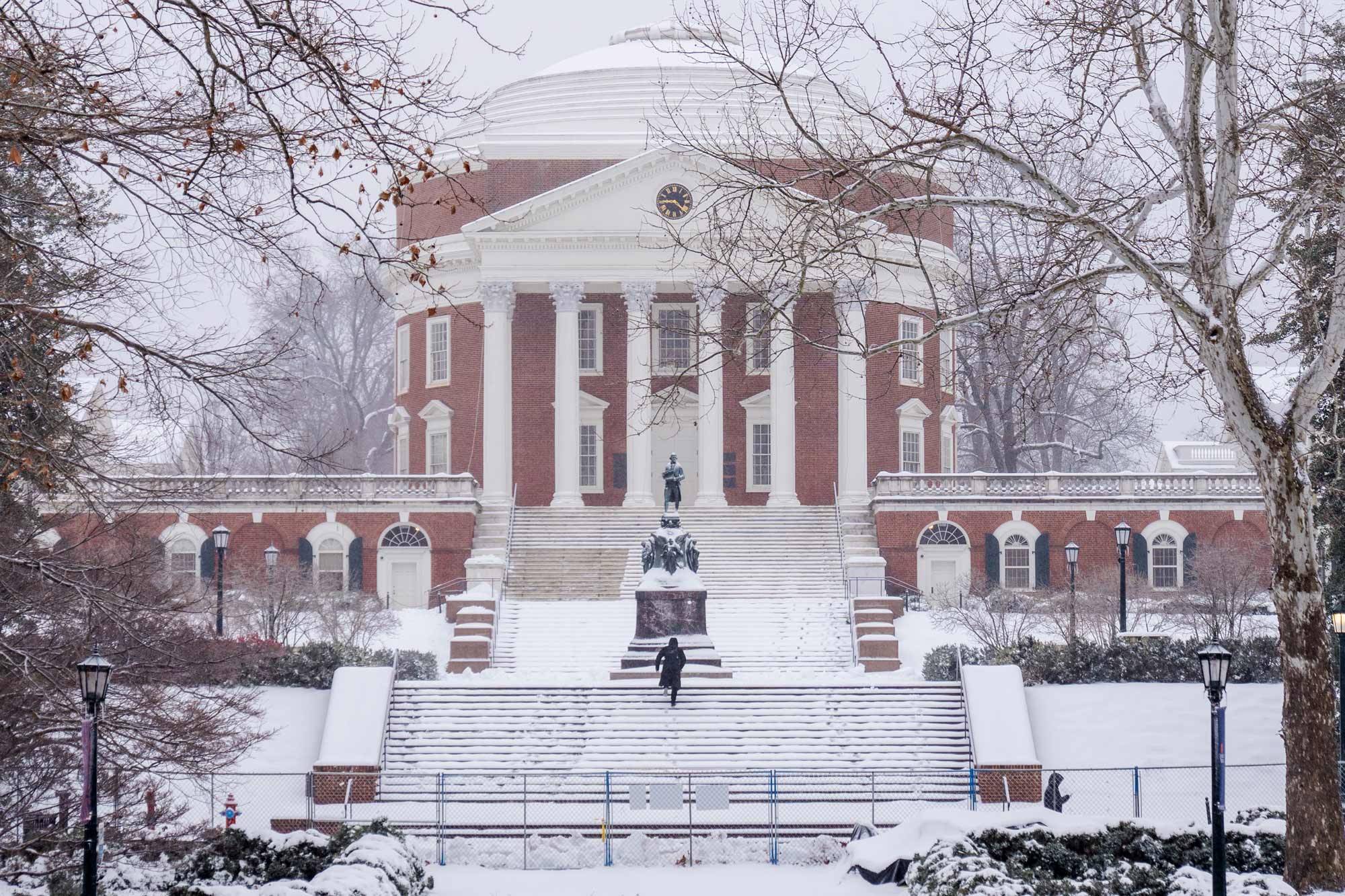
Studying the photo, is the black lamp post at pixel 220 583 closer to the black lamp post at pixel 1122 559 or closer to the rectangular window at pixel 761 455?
the black lamp post at pixel 1122 559

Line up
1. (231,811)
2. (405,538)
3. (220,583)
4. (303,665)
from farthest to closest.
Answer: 1. (405,538)
2. (220,583)
3. (303,665)
4. (231,811)

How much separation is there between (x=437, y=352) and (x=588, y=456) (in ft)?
20.0

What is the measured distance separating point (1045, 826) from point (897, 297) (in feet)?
120

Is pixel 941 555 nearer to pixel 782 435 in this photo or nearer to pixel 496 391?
pixel 782 435

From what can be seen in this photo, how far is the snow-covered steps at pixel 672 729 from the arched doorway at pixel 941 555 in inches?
579

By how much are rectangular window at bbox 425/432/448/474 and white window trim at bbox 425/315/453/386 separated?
1637 mm

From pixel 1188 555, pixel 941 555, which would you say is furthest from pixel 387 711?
pixel 1188 555

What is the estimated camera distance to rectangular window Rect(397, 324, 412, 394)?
188ft

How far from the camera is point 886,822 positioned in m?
26.3

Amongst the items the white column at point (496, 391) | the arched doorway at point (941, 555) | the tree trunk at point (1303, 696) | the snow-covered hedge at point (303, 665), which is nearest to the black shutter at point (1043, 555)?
the arched doorway at point (941, 555)

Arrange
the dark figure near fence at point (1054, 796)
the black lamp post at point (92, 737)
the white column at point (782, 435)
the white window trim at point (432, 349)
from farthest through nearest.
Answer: the white window trim at point (432, 349) → the white column at point (782, 435) → the dark figure near fence at point (1054, 796) → the black lamp post at point (92, 737)

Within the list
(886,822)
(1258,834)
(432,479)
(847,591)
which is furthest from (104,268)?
(432,479)

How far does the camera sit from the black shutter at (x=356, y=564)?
47500 mm

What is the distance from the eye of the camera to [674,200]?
5031 cm
